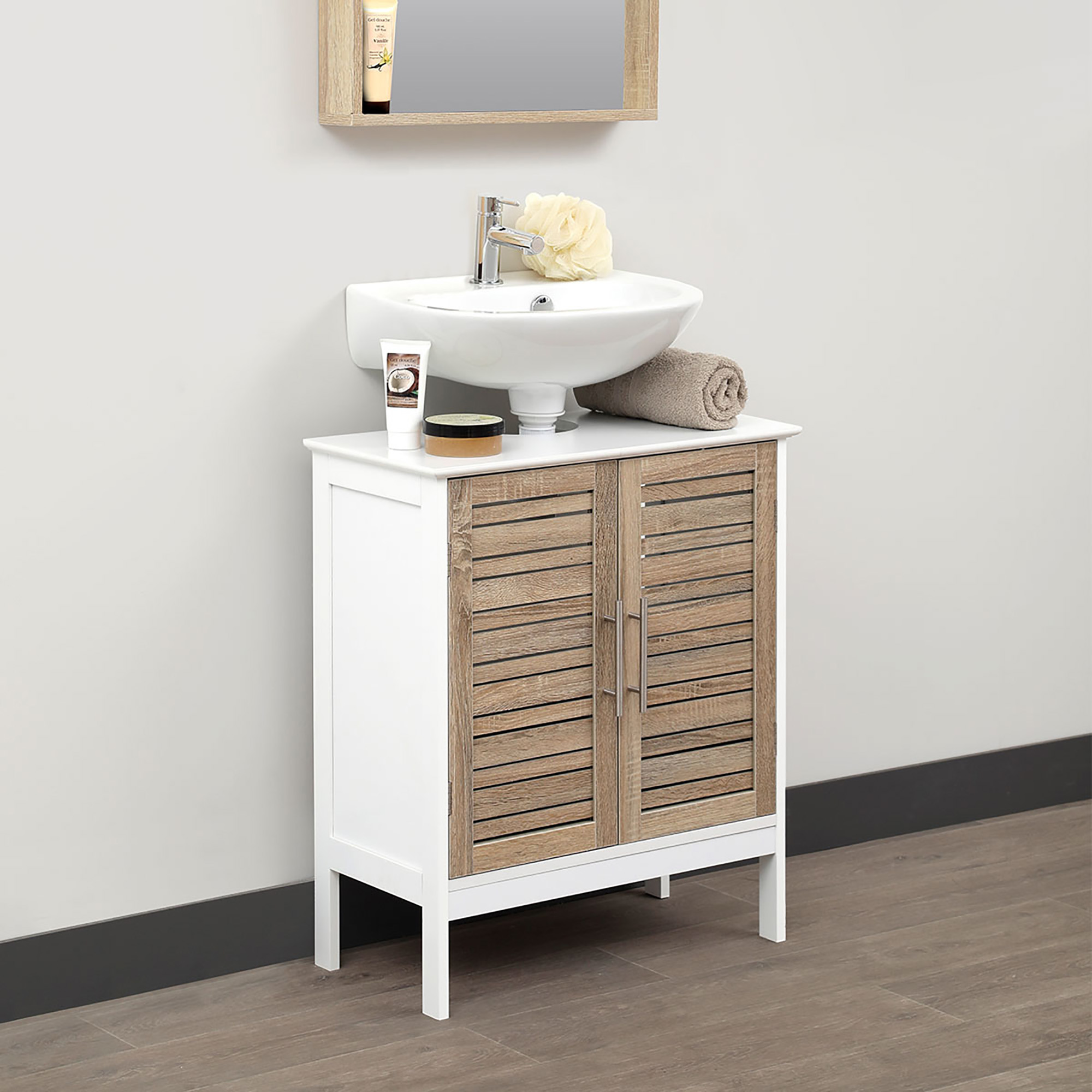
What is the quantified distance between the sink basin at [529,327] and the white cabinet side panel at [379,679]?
0.24 metres

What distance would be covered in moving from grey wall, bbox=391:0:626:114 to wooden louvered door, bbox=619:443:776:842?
642 millimetres

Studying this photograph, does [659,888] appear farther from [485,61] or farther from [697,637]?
[485,61]

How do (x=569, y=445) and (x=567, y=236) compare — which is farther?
(x=567, y=236)

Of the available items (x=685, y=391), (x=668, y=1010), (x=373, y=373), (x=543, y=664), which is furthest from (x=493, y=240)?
(x=668, y=1010)

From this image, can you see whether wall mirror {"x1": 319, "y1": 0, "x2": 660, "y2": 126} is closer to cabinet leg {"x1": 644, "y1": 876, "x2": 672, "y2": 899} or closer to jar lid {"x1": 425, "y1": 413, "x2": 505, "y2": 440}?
jar lid {"x1": 425, "y1": 413, "x2": 505, "y2": 440}

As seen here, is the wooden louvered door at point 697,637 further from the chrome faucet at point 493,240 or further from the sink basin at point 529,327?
the chrome faucet at point 493,240

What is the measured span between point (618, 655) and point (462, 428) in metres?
0.41

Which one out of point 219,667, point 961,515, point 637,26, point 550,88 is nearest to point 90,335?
point 219,667

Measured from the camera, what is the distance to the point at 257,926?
2.67 meters

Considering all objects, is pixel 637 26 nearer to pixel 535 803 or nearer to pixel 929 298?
pixel 929 298

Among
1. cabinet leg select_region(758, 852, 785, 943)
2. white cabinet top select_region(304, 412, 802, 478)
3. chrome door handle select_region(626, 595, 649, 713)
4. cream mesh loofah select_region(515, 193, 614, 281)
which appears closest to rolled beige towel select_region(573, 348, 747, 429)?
white cabinet top select_region(304, 412, 802, 478)

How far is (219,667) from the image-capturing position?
103 inches

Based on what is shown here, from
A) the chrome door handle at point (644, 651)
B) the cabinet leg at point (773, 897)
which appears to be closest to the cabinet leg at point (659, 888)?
the cabinet leg at point (773, 897)

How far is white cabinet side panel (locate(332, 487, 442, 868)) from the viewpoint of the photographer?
7.95 feet
